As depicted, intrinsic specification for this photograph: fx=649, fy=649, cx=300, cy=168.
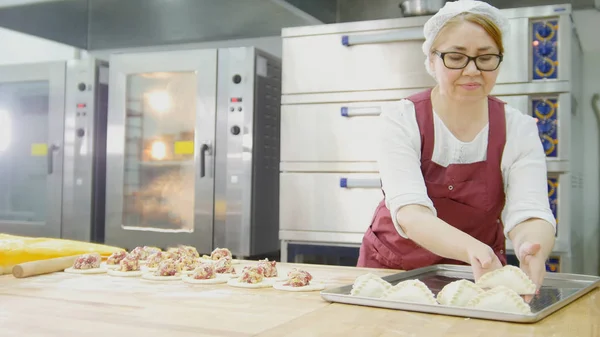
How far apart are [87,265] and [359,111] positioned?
1.73 m

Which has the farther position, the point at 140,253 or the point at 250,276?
the point at 140,253

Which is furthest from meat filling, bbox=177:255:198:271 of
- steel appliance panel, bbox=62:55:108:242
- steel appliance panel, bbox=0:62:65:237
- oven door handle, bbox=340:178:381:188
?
steel appliance panel, bbox=0:62:65:237

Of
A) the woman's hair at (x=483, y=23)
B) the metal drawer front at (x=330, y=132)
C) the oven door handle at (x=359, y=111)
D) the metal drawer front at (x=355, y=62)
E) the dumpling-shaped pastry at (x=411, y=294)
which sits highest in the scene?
the metal drawer front at (x=355, y=62)

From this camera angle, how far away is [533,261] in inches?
54.6

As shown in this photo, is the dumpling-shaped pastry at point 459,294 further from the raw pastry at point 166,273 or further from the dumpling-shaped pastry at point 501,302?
the raw pastry at point 166,273

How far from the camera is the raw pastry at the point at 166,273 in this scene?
4.88ft

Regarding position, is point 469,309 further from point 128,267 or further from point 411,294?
point 128,267

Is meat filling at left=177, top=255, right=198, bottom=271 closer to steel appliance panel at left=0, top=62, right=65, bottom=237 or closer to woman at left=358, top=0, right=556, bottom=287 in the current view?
woman at left=358, top=0, right=556, bottom=287

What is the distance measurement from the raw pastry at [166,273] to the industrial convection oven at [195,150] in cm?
187

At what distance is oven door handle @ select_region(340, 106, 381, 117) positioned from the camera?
120 inches

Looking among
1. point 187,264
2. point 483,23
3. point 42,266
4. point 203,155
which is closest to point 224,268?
point 187,264

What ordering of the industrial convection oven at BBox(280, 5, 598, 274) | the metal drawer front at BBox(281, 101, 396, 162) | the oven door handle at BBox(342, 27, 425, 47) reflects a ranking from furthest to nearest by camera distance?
the metal drawer front at BBox(281, 101, 396, 162)
the oven door handle at BBox(342, 27, 425, 47)
the industrial convection oven at BBox(280, 5, 598, 274)

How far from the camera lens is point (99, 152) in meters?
3.98

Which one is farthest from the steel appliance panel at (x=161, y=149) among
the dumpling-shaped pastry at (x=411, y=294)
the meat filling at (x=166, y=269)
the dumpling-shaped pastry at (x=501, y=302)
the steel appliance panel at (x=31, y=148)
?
the dumpling-shaped pastry at (x=501, y=302)
